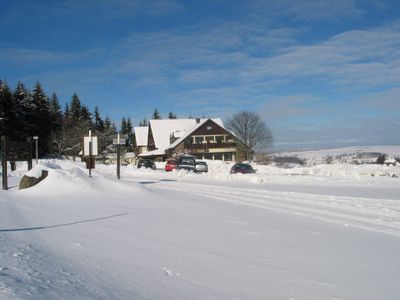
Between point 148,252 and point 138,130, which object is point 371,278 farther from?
point 138,130

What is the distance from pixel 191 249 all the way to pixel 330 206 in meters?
8.20

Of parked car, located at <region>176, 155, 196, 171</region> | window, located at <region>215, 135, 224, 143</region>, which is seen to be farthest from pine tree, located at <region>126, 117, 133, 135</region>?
parked car, located at <region>176, 155, 196, 171</region>

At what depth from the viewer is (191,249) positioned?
291 inches

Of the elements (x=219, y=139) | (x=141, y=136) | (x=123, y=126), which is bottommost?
(x=219, y=139)

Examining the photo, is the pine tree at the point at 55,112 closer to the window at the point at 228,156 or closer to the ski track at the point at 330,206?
the window at the point at 228,156

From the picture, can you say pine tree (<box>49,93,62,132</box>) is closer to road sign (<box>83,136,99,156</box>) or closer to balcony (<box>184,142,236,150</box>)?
balcony (<box>184,142,236,150</box>)

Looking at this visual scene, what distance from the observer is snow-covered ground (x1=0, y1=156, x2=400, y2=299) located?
5.14 m

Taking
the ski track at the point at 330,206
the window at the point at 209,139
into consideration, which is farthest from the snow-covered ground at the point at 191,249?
the window at the point at 209,139

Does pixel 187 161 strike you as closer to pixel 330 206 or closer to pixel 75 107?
pixel 330 206

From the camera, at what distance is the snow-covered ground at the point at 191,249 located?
16.9 feet

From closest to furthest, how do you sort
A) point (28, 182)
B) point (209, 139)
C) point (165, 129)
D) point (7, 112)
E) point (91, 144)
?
point (28, 182), point (91, 144), point (7, 112), point (209, 139), point (165, 129)

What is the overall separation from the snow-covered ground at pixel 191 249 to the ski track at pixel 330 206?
0.17 feet

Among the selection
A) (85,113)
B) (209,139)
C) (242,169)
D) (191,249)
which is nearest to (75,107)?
A: (85,113)

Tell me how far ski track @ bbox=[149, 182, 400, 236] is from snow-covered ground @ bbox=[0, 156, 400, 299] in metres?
0.05
